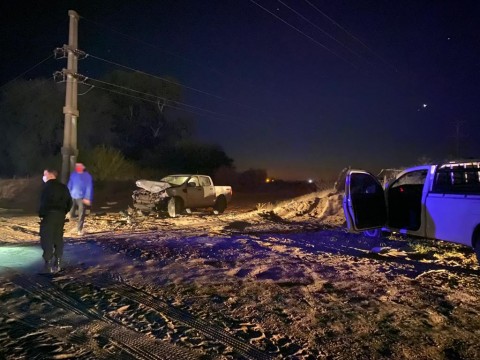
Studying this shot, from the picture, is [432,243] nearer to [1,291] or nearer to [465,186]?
[465,186]

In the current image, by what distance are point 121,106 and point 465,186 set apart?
4395cm

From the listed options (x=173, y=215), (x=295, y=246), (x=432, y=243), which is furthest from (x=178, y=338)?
A: (x=173, y=215)

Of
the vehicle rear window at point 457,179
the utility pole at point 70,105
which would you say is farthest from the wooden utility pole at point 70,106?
the vehicle rear window at point 457,179

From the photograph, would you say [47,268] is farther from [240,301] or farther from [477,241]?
[477,241]

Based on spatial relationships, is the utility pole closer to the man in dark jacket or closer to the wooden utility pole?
the wooden utility pole

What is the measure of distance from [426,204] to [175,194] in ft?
32.3

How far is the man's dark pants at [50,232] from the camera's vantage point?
276 inches

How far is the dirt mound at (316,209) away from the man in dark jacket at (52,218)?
33.8 ft

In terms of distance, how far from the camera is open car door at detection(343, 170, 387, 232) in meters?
9.51

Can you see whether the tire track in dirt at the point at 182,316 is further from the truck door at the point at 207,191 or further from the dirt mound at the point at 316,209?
the truck door at the point at 207,191

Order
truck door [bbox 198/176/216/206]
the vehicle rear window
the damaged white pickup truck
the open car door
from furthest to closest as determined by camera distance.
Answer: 1. truck door [bbox 198/176/216/206]
2. the damaged white pickup truck
3. the open car door
4. the vehicle rear window

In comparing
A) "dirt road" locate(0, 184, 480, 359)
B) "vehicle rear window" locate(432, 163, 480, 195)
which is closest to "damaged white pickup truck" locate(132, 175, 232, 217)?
"dirt road" locate(0, 184, 480, 359)

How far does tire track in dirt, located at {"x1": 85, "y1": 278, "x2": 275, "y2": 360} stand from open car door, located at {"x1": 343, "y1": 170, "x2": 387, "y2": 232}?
5201 millimetres

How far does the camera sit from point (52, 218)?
7031 mm
